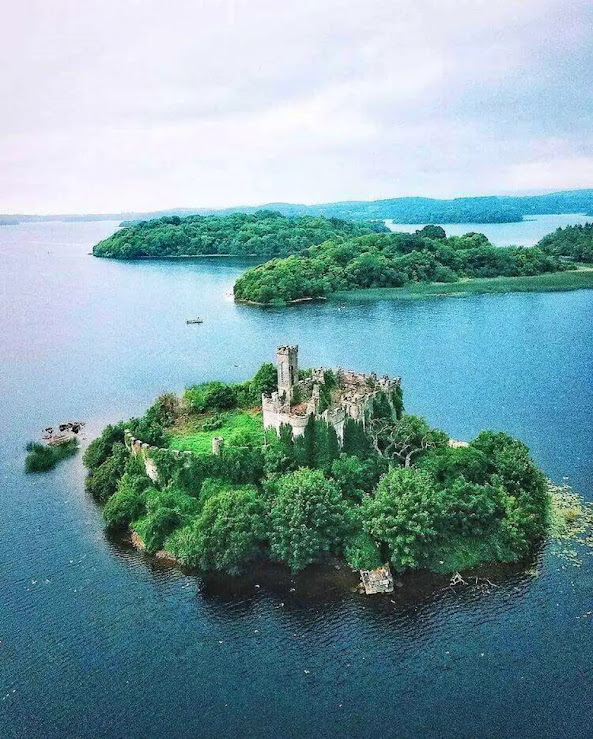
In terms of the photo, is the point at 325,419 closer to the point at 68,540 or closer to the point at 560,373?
the point at 68,540

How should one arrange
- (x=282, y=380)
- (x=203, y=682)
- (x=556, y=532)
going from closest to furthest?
(x=203, y=682), (x=556, y=532), (x=282, y=380)

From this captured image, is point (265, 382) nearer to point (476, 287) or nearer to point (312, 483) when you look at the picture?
point (312, 483)

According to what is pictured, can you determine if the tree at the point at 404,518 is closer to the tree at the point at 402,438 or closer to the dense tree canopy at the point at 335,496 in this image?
the dense tree canopy at the point at 335,496

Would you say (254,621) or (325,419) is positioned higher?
(325,419)

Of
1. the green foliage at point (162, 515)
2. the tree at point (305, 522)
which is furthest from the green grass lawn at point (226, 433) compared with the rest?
the tree at point (305, 522)

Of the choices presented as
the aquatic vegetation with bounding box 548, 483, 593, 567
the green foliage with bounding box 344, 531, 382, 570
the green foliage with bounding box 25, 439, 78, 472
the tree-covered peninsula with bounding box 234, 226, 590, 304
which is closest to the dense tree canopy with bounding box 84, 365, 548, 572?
the green foliage with bounding box 344, 531, 382, 570

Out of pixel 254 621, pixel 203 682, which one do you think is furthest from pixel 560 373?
pixel 203 682
